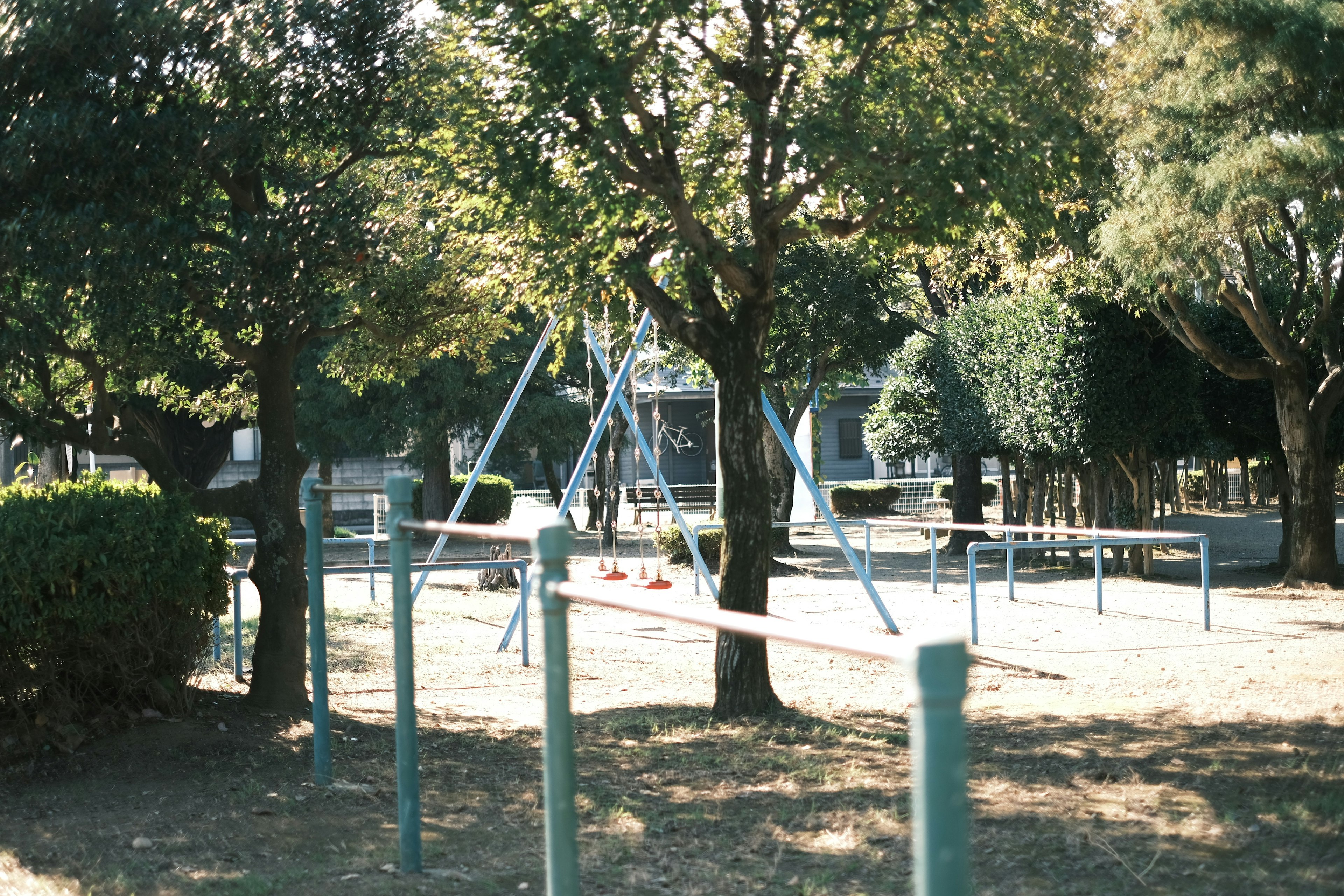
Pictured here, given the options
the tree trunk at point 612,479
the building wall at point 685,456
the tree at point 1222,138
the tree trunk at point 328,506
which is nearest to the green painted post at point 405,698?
the tree at point 1222,138

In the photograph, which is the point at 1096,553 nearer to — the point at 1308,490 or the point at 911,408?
the point at 1308,490

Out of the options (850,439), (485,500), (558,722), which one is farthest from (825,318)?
(850,439)

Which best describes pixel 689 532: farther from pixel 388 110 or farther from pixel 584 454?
pixel 388 110

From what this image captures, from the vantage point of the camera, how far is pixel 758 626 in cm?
242

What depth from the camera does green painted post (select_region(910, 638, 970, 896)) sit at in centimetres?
186

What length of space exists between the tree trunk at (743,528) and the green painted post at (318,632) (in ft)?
8.48

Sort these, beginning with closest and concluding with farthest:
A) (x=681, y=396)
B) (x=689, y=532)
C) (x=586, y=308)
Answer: (x=586, y=308) < (x=689, y=532) < (x=681, y=396)

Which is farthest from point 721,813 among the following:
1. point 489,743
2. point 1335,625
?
point 1335,625

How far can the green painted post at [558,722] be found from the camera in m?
2.97

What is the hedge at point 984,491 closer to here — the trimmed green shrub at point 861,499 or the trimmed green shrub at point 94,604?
the trimmed green shrub at point 861,499

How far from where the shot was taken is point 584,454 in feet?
36.6

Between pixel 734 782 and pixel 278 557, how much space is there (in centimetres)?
310

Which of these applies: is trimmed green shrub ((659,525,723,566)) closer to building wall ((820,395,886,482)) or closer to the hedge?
the hedge

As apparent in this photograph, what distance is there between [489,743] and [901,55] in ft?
15.7
